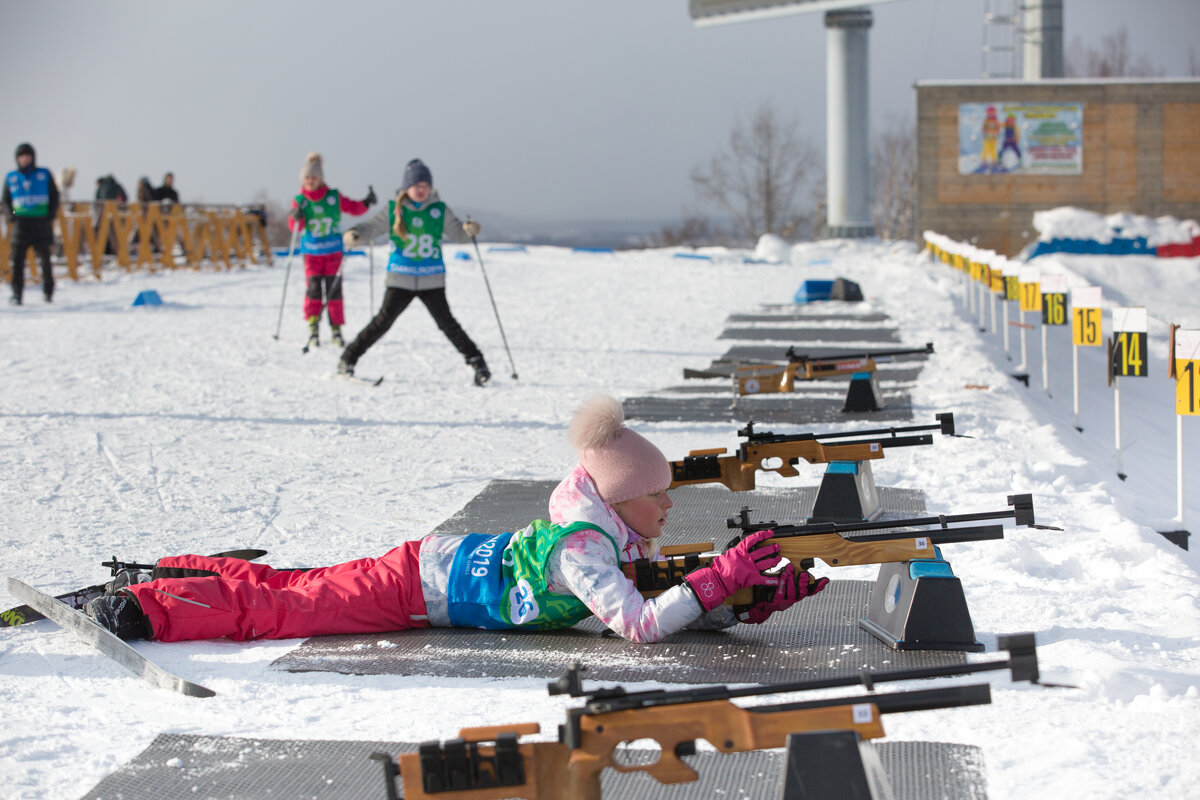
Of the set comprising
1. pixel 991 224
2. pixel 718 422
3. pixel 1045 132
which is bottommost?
pixel 718 422

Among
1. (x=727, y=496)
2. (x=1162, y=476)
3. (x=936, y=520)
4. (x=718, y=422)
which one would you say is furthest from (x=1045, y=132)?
(x=936, y=520)

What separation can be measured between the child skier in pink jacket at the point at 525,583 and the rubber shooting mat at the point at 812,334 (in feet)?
28.4

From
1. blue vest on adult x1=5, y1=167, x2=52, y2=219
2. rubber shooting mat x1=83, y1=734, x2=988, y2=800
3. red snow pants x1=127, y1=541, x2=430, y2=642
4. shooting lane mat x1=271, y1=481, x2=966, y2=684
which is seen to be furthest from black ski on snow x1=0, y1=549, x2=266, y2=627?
blue vest on adult x1=5, y1=167, x2=52, y2=219

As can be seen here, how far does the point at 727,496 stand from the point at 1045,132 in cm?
2551

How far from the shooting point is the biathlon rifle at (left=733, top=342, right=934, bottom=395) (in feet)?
24.4

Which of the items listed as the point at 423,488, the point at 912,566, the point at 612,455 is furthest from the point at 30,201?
the point at 912,566

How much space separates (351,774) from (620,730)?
918 millimetres

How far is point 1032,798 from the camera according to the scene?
2.44m

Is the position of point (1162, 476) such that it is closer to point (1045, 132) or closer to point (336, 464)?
point (336, 464)

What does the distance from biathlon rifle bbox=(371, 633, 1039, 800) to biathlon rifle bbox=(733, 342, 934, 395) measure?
17.6 ft

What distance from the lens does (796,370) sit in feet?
25.2

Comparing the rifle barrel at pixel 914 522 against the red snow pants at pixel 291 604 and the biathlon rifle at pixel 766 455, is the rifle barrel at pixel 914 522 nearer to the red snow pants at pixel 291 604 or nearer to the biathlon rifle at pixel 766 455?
the biathlon rifle at pixel 766 455

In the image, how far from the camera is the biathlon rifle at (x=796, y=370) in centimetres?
743

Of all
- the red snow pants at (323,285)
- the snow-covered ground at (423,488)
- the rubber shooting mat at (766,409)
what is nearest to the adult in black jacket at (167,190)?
the snow-covered ground at (423,488)
